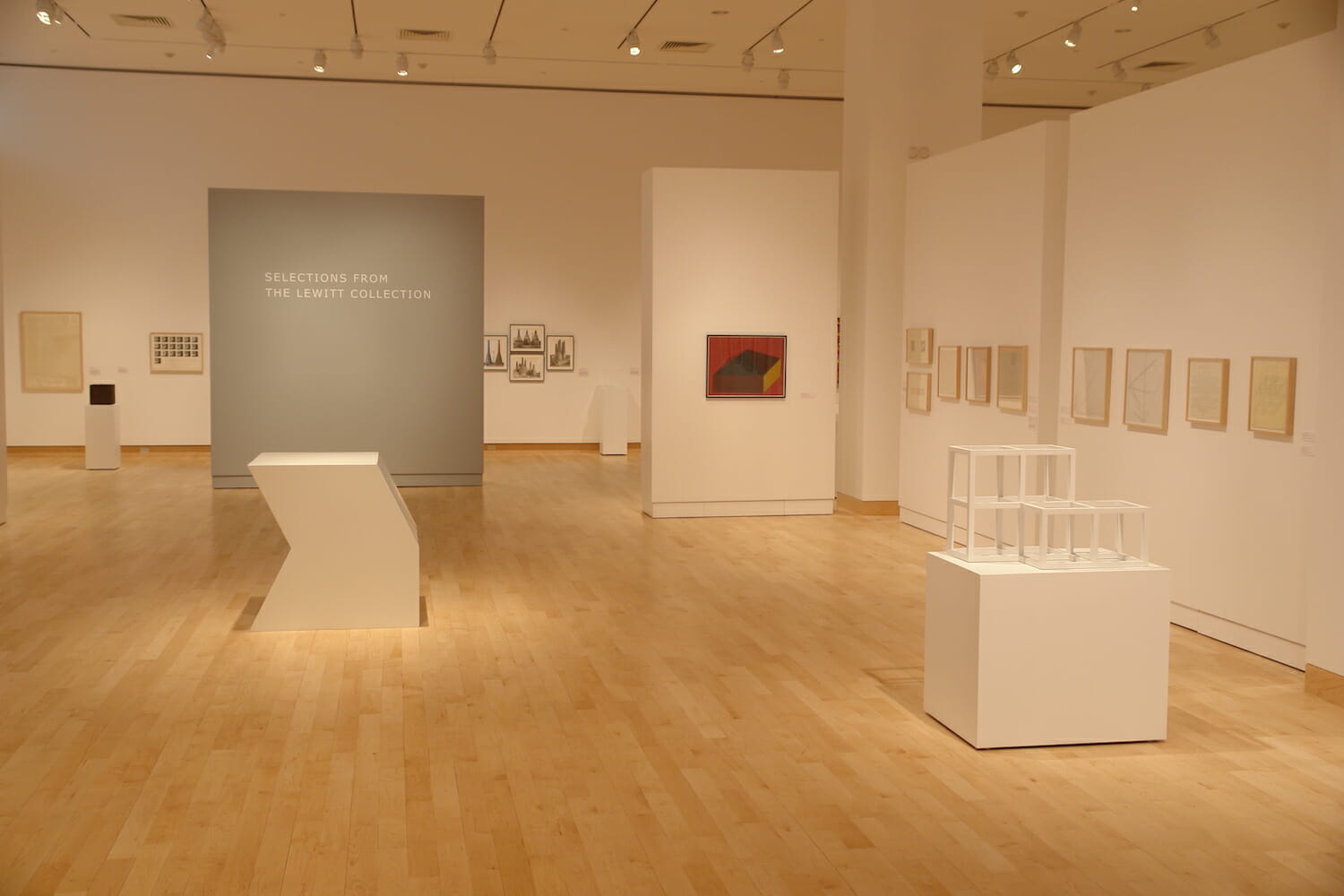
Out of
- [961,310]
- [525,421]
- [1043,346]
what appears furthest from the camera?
[525,421]

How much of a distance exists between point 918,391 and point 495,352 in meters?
9.90

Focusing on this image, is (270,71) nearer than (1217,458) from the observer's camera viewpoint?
No

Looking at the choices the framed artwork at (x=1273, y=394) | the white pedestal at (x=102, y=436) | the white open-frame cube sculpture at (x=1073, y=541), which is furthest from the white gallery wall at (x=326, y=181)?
the white open-frame cube sculpture at (x=1073, y=541)

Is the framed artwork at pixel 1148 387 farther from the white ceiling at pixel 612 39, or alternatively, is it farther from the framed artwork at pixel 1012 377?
the white ceiling at pixel 612 39

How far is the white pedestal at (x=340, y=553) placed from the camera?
313 inches

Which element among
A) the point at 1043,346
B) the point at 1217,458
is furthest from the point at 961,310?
the point at 1217,458

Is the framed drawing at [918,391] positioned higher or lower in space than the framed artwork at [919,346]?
lower

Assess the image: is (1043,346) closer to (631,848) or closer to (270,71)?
(631,848)

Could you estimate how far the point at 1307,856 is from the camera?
4.59 m

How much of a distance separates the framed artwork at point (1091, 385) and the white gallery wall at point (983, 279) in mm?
643

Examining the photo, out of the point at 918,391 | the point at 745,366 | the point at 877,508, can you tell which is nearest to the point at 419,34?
the point at 745,366

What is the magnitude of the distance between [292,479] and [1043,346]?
6.18 meters

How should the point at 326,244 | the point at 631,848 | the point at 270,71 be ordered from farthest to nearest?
the point at 270,71, the point at 326,244, the point at 631,848

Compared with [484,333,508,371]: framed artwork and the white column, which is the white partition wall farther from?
[484,333,508,371]: framed artwork
